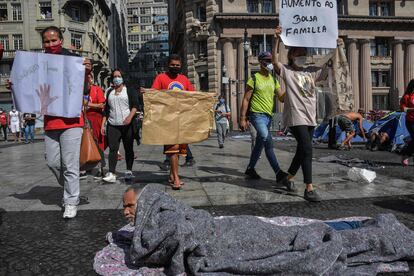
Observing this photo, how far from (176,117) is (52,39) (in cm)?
190

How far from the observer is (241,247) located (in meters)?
2.50

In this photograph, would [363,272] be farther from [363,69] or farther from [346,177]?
[363,69]

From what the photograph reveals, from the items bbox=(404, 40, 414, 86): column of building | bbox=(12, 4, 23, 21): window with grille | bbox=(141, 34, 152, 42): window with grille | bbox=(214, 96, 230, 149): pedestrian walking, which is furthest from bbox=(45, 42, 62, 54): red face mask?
bbox=(141, 34, 152, 42): window with grille

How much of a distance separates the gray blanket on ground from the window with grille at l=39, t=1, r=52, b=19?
153ft

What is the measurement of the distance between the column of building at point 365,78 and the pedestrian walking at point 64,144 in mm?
35162

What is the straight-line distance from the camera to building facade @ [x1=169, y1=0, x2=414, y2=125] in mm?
32844

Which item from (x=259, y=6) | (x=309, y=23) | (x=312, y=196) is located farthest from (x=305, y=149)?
(x=259, y=6)

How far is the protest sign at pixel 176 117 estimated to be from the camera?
17.9 ft

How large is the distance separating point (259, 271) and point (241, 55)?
31412mm

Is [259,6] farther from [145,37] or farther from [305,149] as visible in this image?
[145,37]

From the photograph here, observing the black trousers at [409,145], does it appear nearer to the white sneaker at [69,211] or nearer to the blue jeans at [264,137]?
the blue jeans at [264,137]

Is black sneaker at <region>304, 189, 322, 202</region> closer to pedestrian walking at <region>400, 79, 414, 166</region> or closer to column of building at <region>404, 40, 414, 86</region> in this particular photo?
pedestrian walking at <region>400, 79, 414, 166</region>

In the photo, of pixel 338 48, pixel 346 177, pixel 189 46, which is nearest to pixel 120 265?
pixel 338 48

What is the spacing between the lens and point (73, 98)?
13.9ft
